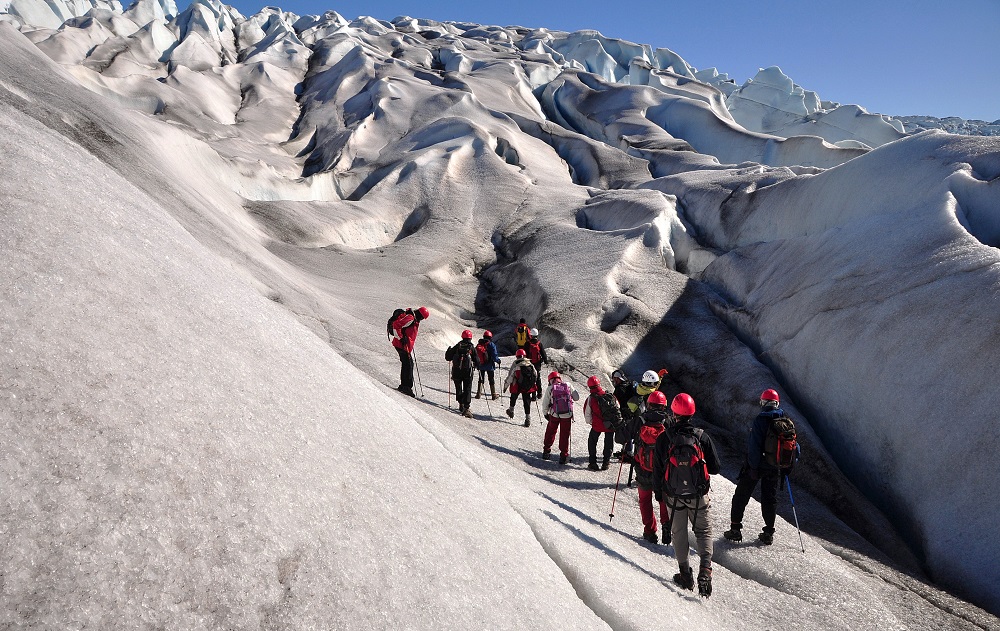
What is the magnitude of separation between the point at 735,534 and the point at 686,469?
113 inches

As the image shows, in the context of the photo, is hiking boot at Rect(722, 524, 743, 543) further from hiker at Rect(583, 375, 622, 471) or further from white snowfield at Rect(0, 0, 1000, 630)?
hiker at Rect(583, 375, 622, 471)

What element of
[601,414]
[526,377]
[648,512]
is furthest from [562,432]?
[648,512]

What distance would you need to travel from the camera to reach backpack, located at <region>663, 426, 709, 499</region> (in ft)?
19.9

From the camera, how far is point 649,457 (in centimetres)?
711

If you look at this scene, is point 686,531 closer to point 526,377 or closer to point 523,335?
point 526,377

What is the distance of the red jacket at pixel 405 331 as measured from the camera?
11312 millimetres

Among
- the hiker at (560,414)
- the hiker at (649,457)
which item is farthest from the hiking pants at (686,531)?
the hiker at (560,414)

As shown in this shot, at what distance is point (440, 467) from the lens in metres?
5.76

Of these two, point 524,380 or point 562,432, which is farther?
point 524,380

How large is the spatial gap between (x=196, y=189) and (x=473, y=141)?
2168 centimetres

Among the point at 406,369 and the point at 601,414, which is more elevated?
the point at 601,414

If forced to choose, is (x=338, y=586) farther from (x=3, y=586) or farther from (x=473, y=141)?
(x=473, y=141)

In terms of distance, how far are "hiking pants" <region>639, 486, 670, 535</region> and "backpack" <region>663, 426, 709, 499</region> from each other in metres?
1.07

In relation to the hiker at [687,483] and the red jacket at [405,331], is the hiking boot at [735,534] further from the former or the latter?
the red jacket at [405,331]
